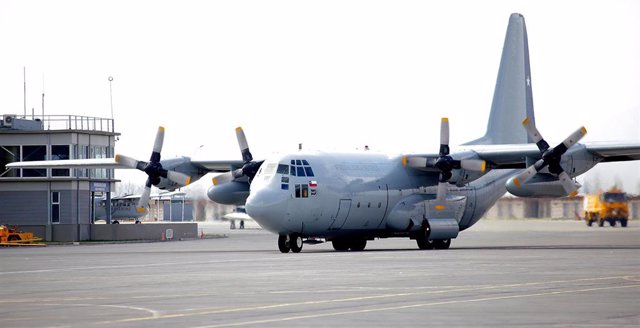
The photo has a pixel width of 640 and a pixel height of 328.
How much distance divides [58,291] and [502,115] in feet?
108

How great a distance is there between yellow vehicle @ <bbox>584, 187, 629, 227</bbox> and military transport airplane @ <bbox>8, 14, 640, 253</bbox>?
1919 centimetres

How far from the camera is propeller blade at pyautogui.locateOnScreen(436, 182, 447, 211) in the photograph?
142ft

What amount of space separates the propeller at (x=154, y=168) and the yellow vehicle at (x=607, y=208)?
29.2m

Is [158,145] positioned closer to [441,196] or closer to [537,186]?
[441,196]

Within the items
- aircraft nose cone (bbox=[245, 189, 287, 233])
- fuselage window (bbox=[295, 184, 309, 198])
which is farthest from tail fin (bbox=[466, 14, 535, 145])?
aircraft nose cone (bbox=[245, 189, 287, 233])

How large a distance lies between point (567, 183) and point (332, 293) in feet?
79.8

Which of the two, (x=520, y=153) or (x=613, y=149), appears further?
(x=520, y=153)

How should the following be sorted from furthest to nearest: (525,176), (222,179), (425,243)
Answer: (222,179) < (425,243) < (525,176)

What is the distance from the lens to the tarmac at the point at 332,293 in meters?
14.5

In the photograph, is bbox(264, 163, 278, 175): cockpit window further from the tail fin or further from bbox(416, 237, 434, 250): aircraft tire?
the tail fin

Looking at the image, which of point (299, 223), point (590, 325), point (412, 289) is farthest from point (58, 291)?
point (299, 223)

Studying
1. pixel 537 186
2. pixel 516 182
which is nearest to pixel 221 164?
pixel 516 182

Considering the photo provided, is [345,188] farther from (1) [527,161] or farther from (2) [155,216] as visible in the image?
(2) [155,216]

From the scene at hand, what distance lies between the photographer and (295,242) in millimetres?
40125
